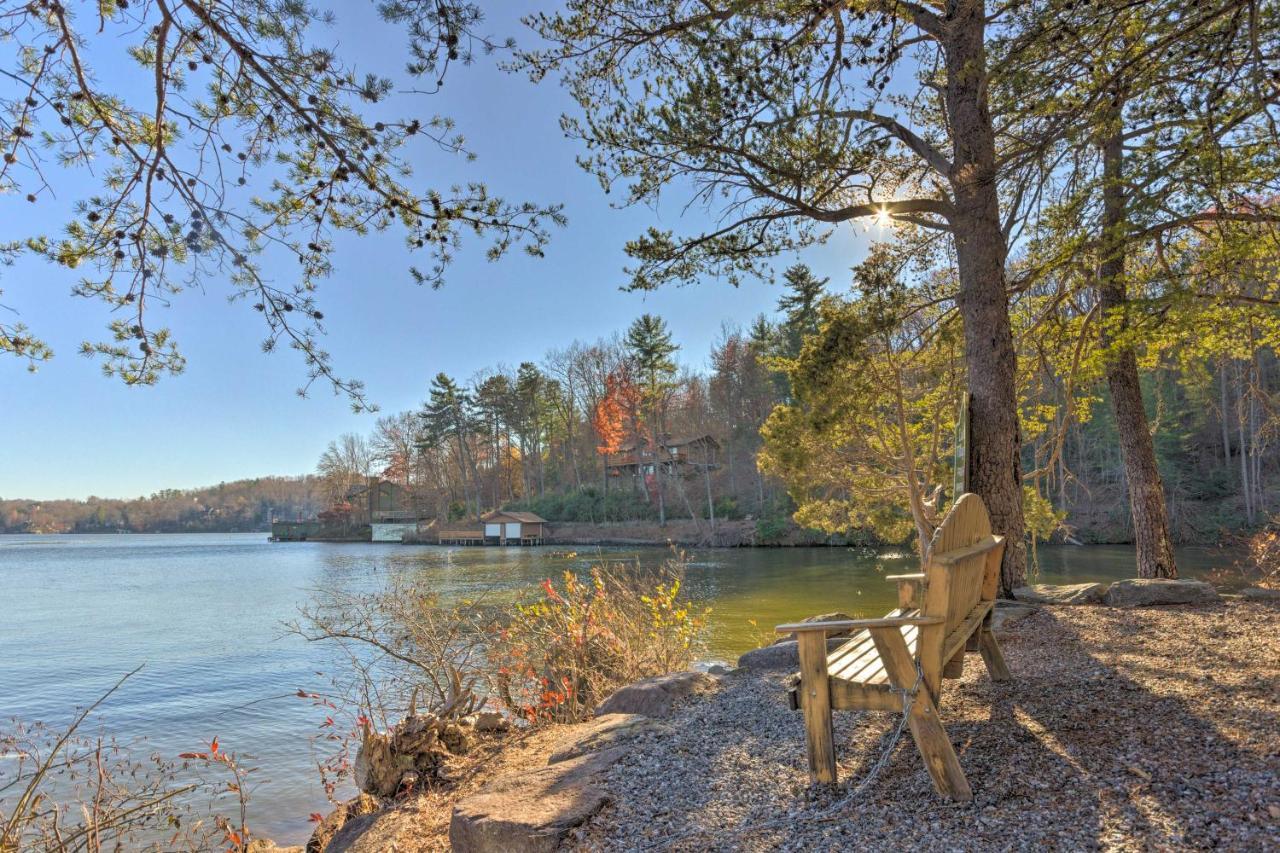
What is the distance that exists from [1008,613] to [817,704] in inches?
157

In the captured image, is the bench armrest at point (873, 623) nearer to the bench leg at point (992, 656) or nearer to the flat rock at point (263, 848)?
the bench leg at point (992, 656)

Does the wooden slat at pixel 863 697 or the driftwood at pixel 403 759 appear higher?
the wooden slat at pixel 863 697

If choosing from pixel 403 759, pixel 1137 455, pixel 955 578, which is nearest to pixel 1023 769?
pixel 955 578

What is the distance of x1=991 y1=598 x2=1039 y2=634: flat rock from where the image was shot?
18.5ft

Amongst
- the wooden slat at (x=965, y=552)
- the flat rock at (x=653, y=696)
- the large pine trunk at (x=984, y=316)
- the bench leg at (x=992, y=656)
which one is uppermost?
the large pine trunk at (x=984, y=316)

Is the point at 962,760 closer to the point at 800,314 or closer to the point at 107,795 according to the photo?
the point at 107,795

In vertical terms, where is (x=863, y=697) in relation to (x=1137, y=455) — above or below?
below

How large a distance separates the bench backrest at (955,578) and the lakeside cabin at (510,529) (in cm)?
4351

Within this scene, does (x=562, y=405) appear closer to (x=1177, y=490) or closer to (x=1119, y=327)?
(x=1177, y=490)

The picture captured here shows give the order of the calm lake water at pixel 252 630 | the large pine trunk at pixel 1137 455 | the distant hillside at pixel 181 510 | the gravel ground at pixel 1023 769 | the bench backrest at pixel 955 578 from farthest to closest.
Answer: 1. the distant hillside at pixel 181 510
2. the calm lake water at pixel 252 630
3. the large pine trunk at pixel 1137 455
4. the bench backrest at pixel 955 578
5. the gravel ground at pixel 1023 769

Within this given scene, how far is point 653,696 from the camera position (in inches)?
175

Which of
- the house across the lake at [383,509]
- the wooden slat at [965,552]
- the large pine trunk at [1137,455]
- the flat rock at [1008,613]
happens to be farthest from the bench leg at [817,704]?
the house across the lake at [383,509]

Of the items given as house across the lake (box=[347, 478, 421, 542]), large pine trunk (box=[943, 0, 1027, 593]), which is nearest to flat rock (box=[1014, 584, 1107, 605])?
large pine trunk (box=[943, 0, 1027, 593])

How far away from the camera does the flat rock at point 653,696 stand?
4.37m
